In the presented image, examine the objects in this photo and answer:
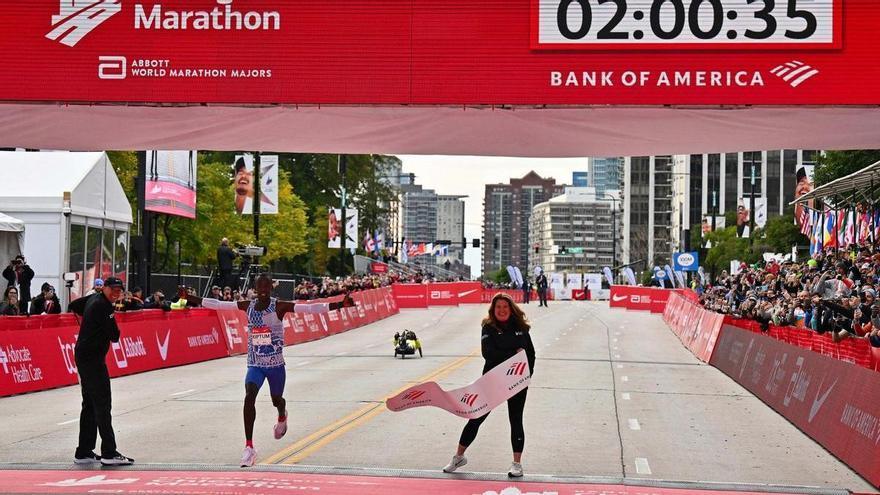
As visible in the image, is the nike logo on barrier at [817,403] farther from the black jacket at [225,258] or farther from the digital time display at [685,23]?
the black jacket at [225,258]

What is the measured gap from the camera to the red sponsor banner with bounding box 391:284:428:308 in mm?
67812

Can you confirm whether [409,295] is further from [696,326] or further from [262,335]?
[262,335]

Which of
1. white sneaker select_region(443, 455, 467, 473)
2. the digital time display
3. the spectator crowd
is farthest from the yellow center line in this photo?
the spectator crowd

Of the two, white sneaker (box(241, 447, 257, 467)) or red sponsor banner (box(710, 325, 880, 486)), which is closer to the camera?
white sneaker (box(241, 447, 257, 467))

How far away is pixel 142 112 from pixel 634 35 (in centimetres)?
503

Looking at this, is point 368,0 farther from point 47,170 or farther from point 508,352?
point 47,170

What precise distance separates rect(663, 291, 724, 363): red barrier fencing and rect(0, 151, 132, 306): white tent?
17250 millimetres

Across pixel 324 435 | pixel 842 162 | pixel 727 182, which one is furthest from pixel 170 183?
pixel 727 182

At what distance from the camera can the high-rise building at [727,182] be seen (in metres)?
156

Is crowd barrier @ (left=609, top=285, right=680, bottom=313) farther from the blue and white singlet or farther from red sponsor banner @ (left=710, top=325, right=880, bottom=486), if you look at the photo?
the blue and white singlet

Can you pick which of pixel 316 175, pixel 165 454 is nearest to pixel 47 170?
pixel 165 454

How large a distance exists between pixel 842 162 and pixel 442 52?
50314 millimetres

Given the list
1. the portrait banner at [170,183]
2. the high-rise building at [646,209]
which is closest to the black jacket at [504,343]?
the portrait banner at [170,183]

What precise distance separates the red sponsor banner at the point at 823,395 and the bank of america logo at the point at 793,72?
3.89 m
